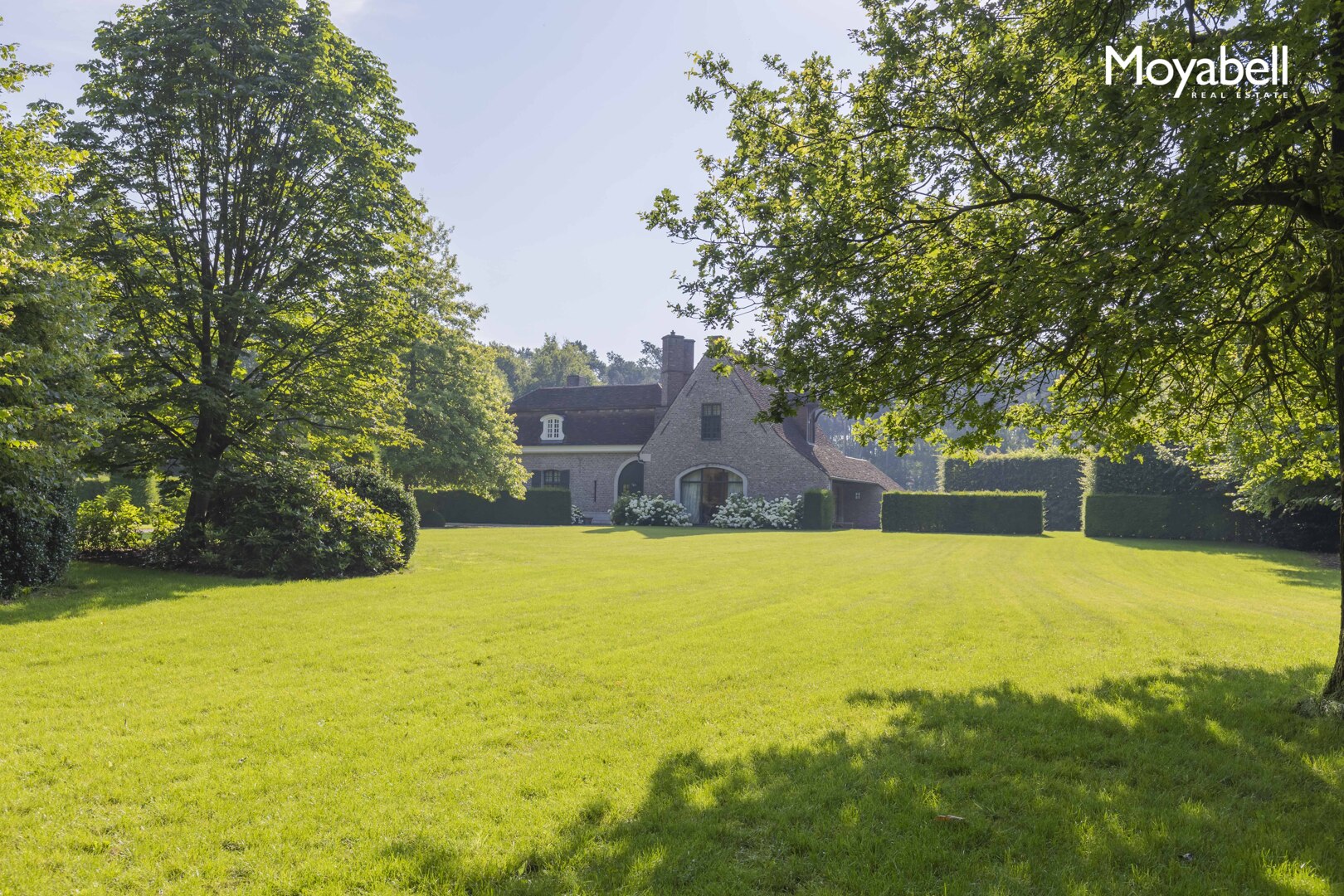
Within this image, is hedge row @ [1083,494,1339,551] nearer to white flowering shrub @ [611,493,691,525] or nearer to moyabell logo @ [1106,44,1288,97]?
white flowering shrub @ [611,493,691,525]

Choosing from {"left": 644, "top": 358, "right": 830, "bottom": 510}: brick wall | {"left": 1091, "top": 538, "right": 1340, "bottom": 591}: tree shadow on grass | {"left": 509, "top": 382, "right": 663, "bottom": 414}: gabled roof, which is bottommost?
{"left": 1091, "top": 538, "right": 1340, "bottom": 591}: tree shadow on grass

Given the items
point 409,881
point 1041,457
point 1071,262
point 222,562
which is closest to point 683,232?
point 1071,262

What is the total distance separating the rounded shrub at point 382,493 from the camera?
52.7 ft

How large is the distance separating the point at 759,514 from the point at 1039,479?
17.2m

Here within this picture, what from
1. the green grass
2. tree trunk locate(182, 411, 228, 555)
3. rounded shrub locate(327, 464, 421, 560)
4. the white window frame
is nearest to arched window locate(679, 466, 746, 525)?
the white window frame

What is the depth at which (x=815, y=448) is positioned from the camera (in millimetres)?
40469

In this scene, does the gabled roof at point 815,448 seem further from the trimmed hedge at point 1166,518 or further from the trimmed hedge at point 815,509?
the trimmed hedge at point 1166,518

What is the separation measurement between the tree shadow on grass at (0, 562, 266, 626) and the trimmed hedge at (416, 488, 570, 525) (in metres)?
24.2

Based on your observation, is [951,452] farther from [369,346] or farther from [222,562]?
[222,562]

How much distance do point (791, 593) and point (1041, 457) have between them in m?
34.9

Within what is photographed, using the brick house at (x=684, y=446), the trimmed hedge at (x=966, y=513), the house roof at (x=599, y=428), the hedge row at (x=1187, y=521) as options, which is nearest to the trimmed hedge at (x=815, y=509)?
the brick house at (x=684, y=446)

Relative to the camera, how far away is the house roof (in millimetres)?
42312

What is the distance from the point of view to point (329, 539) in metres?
14.6

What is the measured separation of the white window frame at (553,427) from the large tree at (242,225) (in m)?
27.0
